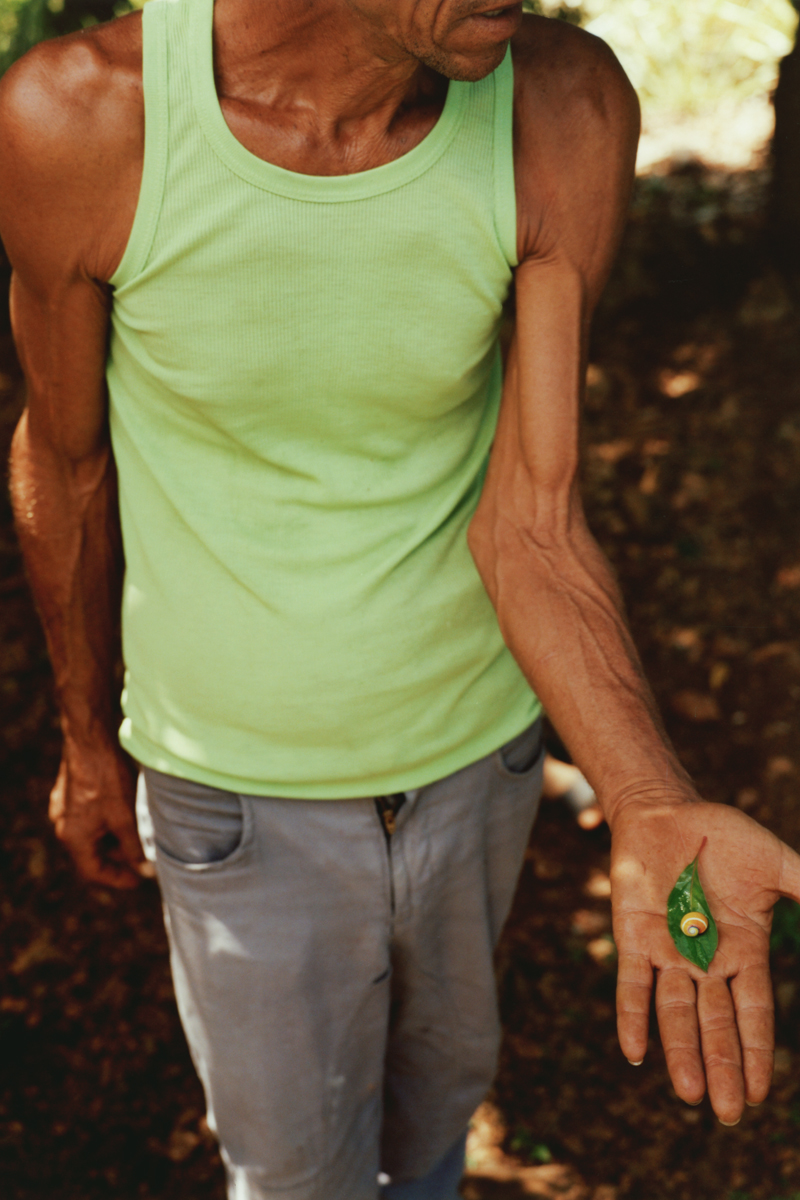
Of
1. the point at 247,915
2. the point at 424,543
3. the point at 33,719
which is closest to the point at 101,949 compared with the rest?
the point at 33,719

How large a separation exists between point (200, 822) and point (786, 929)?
2.31m

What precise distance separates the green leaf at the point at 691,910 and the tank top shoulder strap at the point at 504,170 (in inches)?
36.6

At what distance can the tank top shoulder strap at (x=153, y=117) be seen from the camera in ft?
5.15

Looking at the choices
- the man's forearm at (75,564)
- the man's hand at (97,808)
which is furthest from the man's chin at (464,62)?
the man's hand at (97,808)

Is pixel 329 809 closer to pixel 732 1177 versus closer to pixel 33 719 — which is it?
pixel 732 1177

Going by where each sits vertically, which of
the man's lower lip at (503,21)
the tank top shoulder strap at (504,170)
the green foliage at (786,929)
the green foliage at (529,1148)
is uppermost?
the man's lower lip at (503,21)

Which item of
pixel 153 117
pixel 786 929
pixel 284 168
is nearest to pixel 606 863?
pixel 786 929

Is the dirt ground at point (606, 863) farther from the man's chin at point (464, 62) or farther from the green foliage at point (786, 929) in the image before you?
the man's chin at point (464, 62)

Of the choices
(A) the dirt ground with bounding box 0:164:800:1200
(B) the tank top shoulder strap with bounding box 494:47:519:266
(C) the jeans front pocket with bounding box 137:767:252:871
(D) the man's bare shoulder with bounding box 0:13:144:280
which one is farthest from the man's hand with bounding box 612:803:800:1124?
(A) the dirt ground with bounding box 0:164:800:1200

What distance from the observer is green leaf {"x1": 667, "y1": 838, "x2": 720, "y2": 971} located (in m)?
1.55

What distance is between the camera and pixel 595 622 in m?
1.91

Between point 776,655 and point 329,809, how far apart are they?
2.83 metres

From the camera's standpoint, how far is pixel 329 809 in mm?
1969

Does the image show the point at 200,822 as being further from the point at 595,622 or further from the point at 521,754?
the point at 595,622
